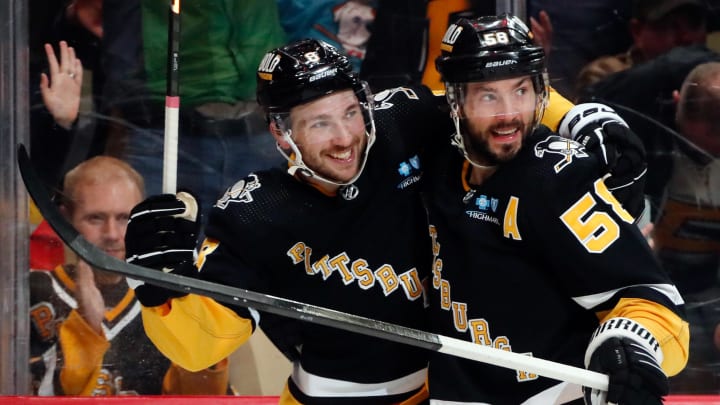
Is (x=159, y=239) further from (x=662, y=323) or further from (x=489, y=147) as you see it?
(x=662, y=323)

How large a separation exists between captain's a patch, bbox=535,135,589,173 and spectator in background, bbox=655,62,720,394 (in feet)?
4.96

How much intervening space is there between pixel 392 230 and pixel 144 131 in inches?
Answer: 56.3

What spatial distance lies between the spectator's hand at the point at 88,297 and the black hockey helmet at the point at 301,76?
1.48 m

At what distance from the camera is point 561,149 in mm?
1947

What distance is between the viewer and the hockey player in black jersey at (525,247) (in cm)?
186

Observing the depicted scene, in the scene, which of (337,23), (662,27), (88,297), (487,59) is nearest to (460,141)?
(487,59)

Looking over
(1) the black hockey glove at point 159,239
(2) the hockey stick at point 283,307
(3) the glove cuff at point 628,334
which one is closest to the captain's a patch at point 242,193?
(1) the black hockey glove at point 159,239

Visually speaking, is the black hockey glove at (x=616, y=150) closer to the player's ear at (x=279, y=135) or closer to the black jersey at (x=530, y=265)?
the black jersey at (x=530, y=265)

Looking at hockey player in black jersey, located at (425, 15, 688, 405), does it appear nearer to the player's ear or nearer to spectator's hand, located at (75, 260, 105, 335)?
the player's ear

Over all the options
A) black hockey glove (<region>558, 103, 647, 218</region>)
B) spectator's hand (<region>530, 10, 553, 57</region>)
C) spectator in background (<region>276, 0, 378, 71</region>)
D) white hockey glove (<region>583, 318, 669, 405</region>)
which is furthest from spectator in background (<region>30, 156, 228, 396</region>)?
white hockey glove (<region>583, 318, 669, 405</region>)

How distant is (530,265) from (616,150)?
30 cm

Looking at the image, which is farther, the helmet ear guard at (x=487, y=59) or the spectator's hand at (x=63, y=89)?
the spectator's hand at (x=63, y=89)

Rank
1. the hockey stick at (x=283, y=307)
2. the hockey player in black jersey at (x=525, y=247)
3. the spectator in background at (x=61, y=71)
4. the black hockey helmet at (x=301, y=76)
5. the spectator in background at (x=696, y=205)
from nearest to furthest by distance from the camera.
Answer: the hockey stick at (x=283, y=307)
the hockey player in black jersey at (x=525, y=247)
the black hockey helmet at (x=301, y=76)
the spectator in background at (x=61, y=71)
the spectator in background at (x=696, y=205)

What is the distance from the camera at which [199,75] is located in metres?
3.29
